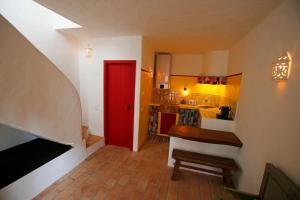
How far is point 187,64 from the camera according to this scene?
4438 mm

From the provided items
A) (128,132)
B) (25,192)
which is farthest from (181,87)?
(25,192)

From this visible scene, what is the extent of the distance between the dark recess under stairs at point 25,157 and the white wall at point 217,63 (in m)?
3.79

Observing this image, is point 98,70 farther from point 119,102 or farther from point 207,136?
point 207,136

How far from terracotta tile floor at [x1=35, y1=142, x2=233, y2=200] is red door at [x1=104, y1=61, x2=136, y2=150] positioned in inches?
20.1

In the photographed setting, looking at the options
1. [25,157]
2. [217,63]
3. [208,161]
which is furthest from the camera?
[217,63]

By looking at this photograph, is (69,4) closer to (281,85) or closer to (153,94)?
(281,85)

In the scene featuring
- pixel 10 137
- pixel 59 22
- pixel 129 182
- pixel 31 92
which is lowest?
pixel 129 182

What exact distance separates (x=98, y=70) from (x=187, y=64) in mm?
2785

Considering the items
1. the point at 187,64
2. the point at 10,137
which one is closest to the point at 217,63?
the point at 187,64

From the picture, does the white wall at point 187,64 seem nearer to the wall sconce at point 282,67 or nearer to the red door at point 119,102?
the red door at point 119,102

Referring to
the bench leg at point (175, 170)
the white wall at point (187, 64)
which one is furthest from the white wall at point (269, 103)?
A: the white wall at point (187, 64)

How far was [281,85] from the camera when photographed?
133 centimetres

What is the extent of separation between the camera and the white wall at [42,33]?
2.12 m

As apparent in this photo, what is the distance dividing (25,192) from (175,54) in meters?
4.55
